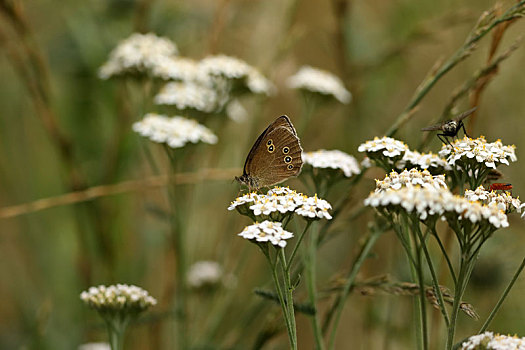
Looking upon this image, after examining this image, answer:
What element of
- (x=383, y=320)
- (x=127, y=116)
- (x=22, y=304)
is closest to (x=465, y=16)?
(x=383, y=320)

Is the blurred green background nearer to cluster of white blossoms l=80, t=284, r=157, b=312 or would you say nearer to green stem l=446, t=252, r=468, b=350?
cluster of white blossoms l=80, t=284, r=157, b=312

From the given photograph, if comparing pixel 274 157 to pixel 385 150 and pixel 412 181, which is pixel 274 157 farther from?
pixel 412 181

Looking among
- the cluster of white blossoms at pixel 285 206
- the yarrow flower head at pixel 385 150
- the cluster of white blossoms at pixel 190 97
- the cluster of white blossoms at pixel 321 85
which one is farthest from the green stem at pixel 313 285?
the cluster of white blossoms at pixel 321 85

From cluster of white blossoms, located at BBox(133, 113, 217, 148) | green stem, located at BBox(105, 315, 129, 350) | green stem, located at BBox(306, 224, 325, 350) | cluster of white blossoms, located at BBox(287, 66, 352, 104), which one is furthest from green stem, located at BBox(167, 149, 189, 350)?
cluster of white blossoms, located at BBox(287, 66, 352, 104)

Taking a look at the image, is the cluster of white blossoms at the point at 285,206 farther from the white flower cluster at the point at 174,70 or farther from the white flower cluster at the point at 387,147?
the white flower cluster at the point at 174,70

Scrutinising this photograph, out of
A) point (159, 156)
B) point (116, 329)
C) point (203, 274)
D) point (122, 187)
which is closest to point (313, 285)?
point (116, 329)

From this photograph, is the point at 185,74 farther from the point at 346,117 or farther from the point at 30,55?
the point at 346,117

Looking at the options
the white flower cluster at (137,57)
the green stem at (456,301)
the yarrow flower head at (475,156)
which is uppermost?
the white flower cluster at (137,57)
